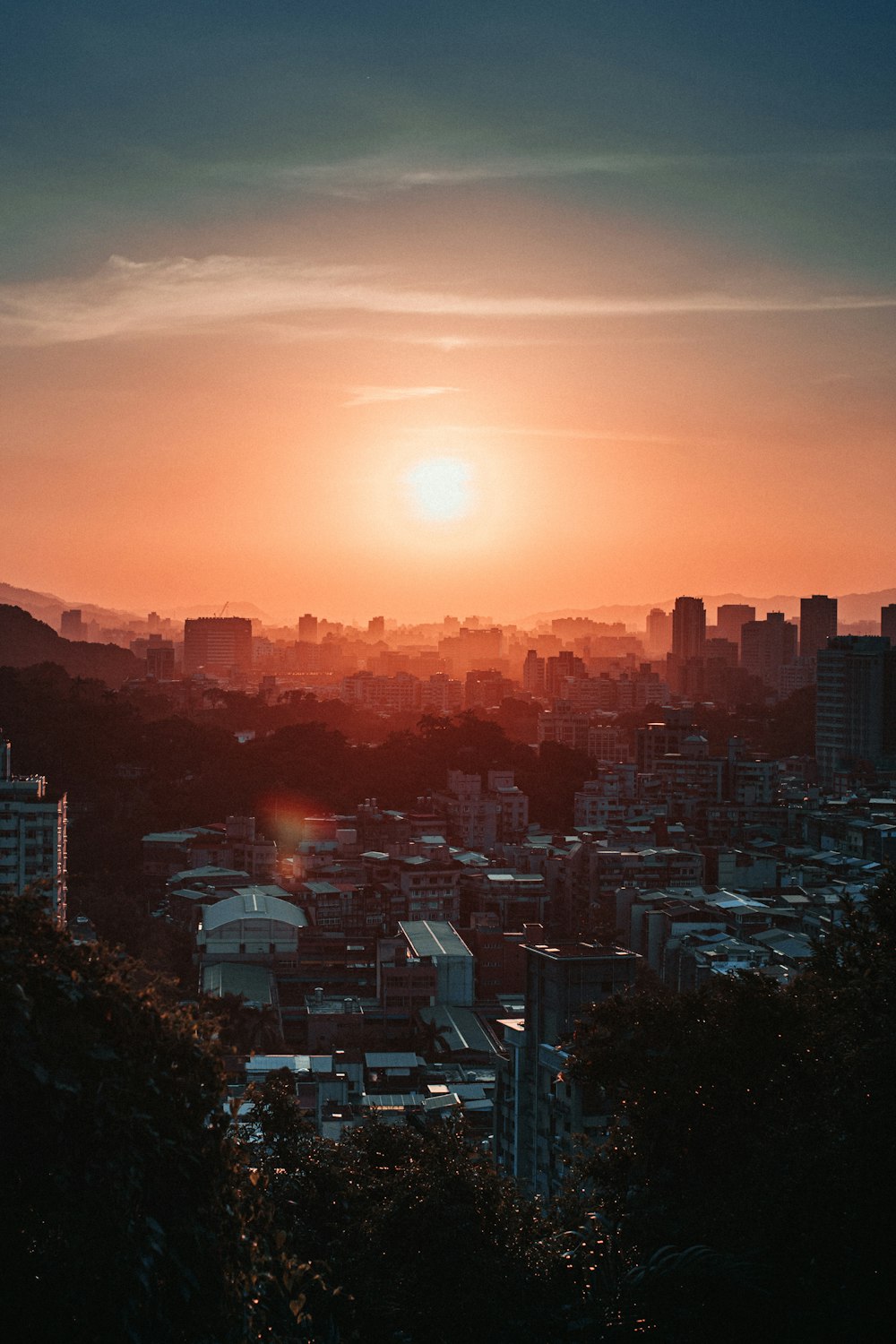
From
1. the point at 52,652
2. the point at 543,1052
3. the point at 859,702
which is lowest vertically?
the point at 543,1052

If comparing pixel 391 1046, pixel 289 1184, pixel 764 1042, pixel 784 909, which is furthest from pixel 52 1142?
pixel 784 909

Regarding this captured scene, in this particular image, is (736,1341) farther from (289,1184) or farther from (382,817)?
(382,817)

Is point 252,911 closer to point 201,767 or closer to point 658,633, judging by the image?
point 201,767

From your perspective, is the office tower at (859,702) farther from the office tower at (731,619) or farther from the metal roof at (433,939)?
the office tower at (731,619)

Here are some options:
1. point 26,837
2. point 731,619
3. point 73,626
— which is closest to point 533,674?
point 731,619

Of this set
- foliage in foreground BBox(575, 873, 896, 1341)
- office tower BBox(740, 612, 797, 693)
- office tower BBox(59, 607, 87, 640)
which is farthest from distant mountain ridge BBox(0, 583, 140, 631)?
foliage in foreground BBox(575, 873, 896, 1341)

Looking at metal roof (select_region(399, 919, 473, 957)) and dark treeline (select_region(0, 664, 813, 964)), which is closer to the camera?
metal roof (select_region(399, 919, 473, 957))

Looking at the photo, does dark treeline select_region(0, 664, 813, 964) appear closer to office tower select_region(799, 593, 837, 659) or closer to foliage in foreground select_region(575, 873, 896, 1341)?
foliage in foreground select_region(575, 873, 896, 1341)
